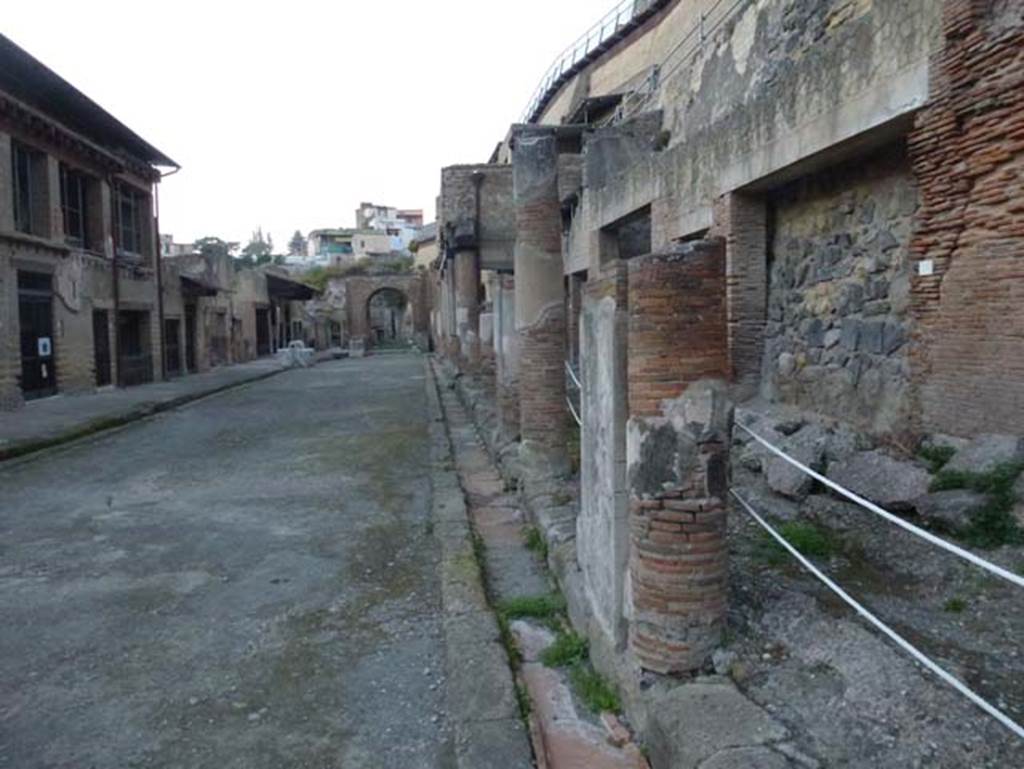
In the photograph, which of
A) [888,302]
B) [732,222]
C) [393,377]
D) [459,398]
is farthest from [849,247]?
[393,377]

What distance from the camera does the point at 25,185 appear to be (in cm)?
1528

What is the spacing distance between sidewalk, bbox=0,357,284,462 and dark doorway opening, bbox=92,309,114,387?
343 millimetres

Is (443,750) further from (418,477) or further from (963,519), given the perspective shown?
(418,477)

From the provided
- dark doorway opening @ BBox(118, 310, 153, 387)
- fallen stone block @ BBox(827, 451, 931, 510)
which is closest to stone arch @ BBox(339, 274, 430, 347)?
dark doorway opening @ BBox(118, 310, 153, 387)

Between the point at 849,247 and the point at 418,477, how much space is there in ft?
15.3

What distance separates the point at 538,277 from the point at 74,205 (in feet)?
47.4

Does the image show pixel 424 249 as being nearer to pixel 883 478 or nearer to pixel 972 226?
pixel 972 226

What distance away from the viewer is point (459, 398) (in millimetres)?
15289

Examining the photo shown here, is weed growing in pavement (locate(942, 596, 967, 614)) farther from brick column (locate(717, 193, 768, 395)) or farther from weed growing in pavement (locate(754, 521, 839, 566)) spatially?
brick column (locate(717, 193, 768, 395))

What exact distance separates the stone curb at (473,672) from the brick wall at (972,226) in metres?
3.38

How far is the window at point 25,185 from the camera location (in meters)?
14.8

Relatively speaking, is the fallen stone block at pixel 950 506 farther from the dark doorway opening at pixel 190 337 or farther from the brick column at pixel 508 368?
the dark doorway opening at pixel 190 337

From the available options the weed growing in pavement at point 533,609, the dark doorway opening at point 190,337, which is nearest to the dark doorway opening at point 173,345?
the dark doorway opening at point 190,337

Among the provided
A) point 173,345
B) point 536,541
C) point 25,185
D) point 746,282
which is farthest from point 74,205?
point 536,541
